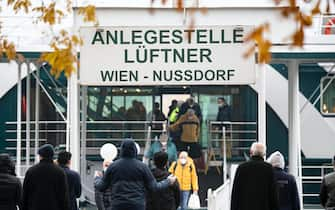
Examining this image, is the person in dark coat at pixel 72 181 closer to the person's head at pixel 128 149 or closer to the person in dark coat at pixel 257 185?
the person's head at pixel 128 149

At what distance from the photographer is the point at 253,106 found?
78.8 ft

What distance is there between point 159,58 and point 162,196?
9.64ft

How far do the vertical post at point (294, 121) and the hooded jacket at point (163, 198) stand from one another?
25.7 feet

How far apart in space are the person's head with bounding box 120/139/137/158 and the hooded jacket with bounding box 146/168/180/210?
0.55m

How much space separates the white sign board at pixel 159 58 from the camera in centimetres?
1345

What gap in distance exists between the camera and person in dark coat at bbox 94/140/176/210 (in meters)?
11.0

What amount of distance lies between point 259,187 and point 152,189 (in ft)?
4.47

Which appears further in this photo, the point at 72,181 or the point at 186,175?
the point at 186,175

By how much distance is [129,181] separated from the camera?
1098cm

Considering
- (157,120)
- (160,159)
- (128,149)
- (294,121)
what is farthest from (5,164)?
(157,120)

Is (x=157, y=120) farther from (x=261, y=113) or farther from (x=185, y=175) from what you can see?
(x=261, y=113)

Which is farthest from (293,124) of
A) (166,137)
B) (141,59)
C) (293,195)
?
(293,195)

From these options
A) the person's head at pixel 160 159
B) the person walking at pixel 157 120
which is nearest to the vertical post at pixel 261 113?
the person's head at pixel 160 159

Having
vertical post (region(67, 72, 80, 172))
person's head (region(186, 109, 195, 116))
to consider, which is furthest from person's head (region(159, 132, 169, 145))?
vertical post (region(67, 72, 80, 172))
